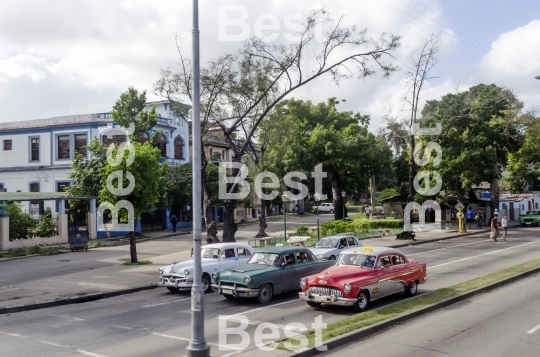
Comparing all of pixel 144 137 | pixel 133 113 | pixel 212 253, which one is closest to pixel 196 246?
pixel 212 253

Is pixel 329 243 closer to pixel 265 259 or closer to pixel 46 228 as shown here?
pixel 265 259

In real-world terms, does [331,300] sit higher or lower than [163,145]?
lower

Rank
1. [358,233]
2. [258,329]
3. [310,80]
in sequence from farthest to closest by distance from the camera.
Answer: [358,233] → [310,80] → [258,329]

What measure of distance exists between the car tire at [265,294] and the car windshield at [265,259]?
3.01ft

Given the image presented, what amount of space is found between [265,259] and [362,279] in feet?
11.9

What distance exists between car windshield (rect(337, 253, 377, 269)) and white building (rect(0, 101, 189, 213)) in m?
32.4

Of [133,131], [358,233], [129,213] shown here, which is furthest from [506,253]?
[133,131]

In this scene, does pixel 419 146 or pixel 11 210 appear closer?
Result: pixel 11 210

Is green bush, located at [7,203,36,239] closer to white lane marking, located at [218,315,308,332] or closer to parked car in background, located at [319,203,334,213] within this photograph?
white lane marking, located at [218,315,308,332]

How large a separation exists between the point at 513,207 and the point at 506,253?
1232 inches

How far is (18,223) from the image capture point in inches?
1334

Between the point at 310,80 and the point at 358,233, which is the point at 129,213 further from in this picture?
the point at 358,233

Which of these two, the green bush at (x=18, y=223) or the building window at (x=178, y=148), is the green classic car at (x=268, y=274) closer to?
the green bush at (x=18, y=223)

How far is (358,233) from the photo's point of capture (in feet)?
125
